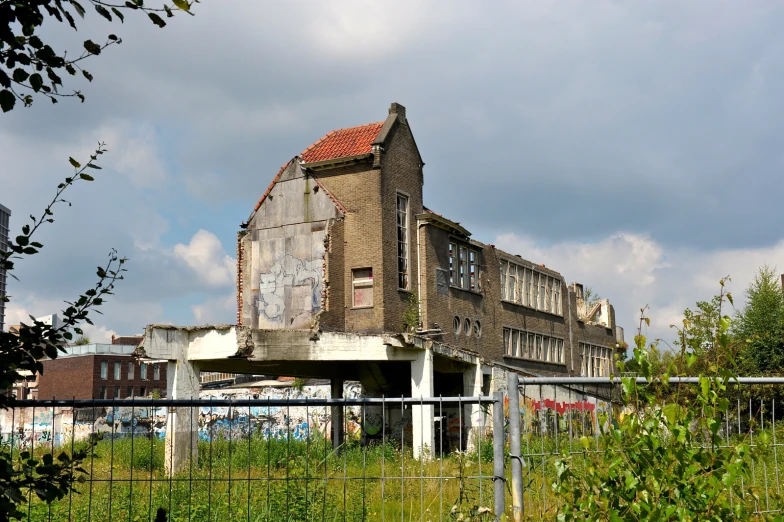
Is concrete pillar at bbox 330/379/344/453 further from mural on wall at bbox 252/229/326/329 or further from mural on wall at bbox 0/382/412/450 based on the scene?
mural on wall at bbox 252/229/326/329

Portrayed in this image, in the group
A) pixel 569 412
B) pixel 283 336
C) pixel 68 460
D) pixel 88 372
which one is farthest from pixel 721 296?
pixel 88 372

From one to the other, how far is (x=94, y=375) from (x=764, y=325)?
62943 millimetres

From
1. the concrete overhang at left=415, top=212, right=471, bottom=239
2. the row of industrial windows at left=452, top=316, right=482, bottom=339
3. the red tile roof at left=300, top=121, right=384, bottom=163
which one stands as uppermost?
the red tile roof at left=300, top=121, right=384, bottom=163

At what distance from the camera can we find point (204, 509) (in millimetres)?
10477

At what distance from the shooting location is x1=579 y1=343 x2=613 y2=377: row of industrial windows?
43.6m

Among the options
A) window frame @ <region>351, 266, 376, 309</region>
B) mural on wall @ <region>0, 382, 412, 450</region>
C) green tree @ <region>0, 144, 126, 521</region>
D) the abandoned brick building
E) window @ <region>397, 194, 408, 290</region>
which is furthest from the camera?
window @ <region>397, 194, 408, 290</region>

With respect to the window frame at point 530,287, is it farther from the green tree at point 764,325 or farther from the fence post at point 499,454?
the fence post at point 499,454

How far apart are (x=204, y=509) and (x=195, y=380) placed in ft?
43.6

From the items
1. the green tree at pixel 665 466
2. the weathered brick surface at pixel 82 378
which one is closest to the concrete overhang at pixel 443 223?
the green tree at pixel 665 466

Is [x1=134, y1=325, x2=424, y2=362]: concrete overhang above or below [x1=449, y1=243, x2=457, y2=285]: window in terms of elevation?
below

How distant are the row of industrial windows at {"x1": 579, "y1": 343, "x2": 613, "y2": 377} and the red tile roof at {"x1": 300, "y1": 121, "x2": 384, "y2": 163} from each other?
2021 centimetres

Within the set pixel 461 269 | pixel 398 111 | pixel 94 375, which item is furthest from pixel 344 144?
pixel 94 375

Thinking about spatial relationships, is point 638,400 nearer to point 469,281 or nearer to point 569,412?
point 569,412

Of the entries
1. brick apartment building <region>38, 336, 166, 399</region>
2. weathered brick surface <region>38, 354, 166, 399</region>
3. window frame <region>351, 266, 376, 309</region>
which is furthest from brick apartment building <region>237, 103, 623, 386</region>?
weathered brick surface <region>38, 354, 166, 399</region>
